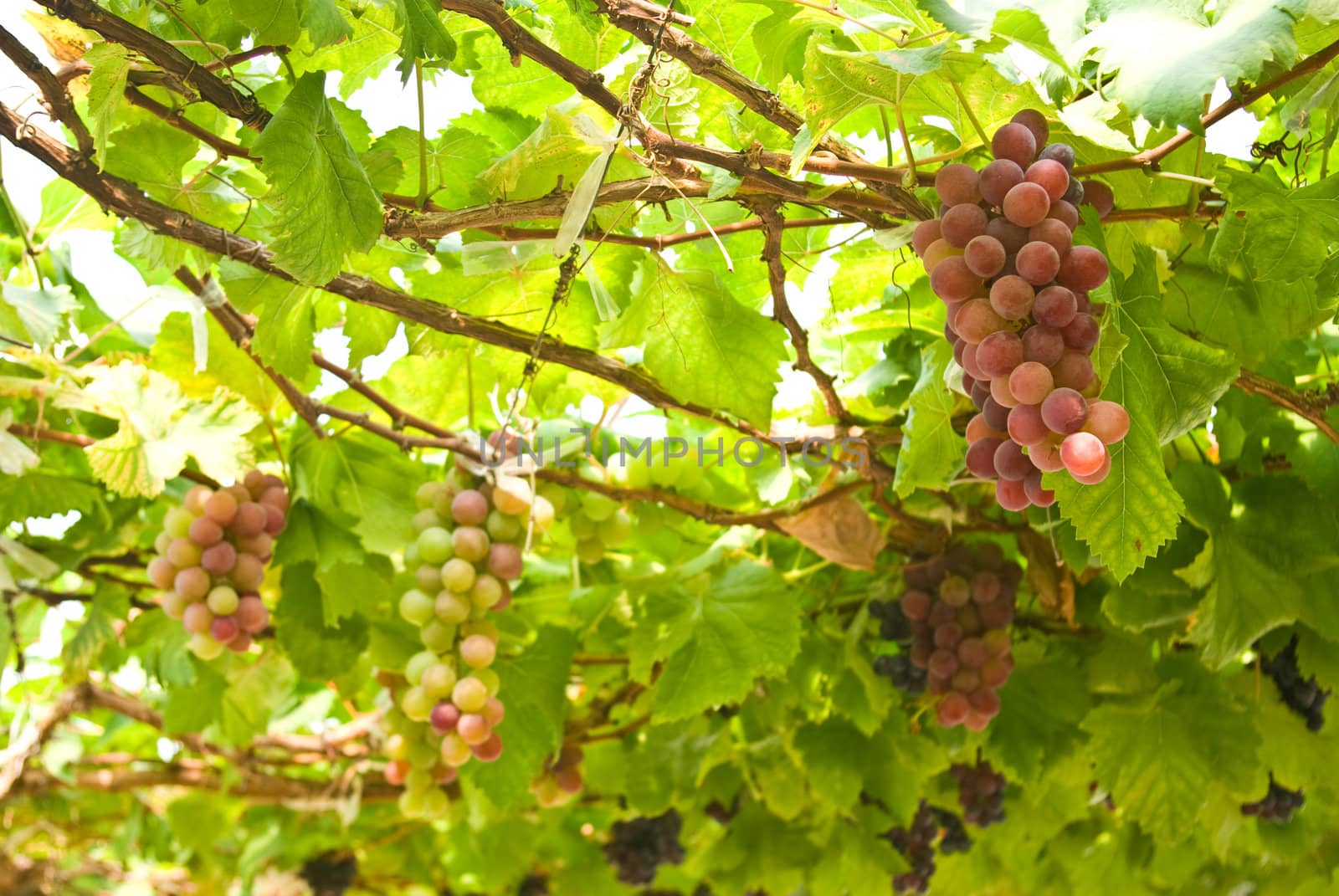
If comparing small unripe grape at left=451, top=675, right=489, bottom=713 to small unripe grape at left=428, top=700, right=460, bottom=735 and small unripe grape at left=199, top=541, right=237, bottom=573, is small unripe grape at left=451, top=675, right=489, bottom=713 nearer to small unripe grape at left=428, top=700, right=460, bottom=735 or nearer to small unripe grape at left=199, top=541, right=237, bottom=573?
small unripe grape at left=428, top=700, right=460, bottom=735

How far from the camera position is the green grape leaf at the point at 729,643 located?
1504 millimetres

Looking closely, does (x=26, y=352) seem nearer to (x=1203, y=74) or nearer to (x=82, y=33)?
(x=82, y=33)

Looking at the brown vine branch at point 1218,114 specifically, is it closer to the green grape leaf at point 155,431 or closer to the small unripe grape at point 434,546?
the small unripe grape at point 434,546

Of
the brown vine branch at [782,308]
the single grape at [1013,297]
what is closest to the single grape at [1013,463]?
the single grape at [1013,297]

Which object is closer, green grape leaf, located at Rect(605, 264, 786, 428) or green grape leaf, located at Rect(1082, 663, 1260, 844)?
green grape leaf, located at Rect(605, 264, 786, 428)

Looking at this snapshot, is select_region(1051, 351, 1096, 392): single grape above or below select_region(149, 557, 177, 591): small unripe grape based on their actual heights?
above

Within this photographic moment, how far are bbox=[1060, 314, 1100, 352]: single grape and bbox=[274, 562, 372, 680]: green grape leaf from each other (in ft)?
3.91

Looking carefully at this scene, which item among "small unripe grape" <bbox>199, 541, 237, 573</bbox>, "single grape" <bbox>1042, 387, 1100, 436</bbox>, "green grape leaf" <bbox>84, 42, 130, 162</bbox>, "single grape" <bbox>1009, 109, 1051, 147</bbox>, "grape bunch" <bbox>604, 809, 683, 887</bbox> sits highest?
"green grape leaf" <bbox>84, 42, 130, 162</bbox>

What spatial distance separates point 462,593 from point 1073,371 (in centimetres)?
90

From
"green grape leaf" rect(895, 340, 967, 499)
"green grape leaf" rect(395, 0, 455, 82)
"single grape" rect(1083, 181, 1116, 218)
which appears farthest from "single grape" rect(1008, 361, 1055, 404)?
"green grape leaf" rect(395, 0, 455, 82)

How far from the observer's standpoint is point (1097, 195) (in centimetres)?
88

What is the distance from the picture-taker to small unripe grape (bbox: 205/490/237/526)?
142cm

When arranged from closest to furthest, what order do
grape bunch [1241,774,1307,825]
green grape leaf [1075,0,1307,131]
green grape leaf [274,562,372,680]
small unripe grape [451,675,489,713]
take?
green grape leaf [1075,0,1307,131] → small unripe grape [451,675,489,713] → green grape leaf [274,562,372,680] → grape bunch [1241,774,1307,825]

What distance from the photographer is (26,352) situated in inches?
52.4
